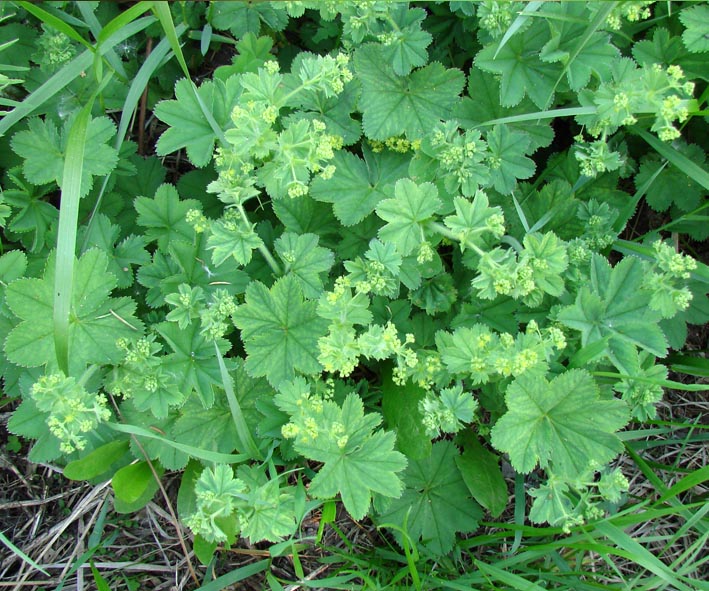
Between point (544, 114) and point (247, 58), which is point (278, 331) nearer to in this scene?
point (247, 58)

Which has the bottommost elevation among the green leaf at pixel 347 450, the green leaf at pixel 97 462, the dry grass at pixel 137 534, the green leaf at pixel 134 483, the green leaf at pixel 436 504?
the dry grass at pixel 137 534

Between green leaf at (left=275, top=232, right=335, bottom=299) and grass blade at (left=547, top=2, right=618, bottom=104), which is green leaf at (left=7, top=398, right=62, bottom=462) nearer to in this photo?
green leaf at (left=275, top=232, right=335, bottom=299)

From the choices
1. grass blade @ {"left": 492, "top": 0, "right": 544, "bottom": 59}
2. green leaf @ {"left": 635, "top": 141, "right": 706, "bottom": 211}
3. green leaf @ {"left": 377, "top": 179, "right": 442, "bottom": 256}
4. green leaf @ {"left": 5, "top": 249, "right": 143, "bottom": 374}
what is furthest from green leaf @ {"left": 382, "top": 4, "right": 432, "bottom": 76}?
green leaf @ {"left": 5, "top": 249, "right": 143, "bottom": 374}

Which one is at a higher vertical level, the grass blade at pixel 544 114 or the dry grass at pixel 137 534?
the grass blade at pixel 544 114

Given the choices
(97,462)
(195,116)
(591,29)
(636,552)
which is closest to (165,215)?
(195,116)

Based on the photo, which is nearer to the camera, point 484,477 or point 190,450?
point 190,450

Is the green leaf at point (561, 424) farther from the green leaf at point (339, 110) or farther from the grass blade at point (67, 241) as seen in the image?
the grass blade at point (67, 241)

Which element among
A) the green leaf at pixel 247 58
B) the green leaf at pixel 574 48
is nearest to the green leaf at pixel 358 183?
the green leaf at pixel 247 58
